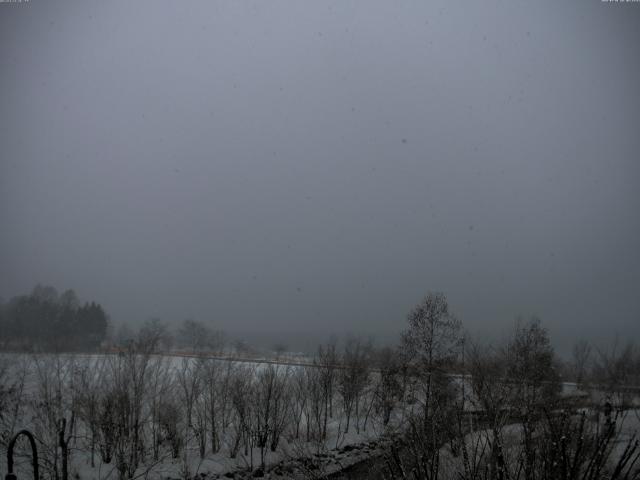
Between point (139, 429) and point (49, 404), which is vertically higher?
point (49, 404)

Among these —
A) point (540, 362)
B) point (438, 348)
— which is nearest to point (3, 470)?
point (438, 348)

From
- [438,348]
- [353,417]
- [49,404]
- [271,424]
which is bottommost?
[353,417]

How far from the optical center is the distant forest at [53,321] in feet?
202

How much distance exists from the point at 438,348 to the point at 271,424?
1425cm

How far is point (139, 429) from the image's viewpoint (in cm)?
2336

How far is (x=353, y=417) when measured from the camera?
34.1m

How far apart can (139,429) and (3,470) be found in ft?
21.5

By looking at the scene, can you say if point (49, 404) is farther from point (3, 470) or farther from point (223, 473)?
point (223, 473)

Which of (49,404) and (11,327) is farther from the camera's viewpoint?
(11,327)

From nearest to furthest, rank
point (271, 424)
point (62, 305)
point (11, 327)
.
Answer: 1. point (271, 424)
2. point (11, 327)
3. point (62, 305)

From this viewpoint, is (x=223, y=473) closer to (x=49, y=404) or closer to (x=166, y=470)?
(x=166, y=470)

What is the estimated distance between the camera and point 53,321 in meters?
72.5

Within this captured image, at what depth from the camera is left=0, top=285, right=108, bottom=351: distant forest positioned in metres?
61.6

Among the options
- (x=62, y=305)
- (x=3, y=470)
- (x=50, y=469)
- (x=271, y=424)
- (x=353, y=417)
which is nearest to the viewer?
(x=50, y=469)
